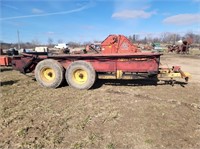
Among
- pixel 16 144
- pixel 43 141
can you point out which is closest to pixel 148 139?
pixel 43 141

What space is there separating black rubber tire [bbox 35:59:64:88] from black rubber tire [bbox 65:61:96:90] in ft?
0.80

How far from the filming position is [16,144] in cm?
334

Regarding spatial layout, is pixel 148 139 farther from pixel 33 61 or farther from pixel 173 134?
pixel 33 61

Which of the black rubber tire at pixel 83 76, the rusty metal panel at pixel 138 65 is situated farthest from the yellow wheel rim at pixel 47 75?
the rusty metal panel at pixel 138 65

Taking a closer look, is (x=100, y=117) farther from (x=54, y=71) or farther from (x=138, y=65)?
(x=54, y=71)

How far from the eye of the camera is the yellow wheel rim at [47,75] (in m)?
6.96

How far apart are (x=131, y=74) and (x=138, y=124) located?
285cm

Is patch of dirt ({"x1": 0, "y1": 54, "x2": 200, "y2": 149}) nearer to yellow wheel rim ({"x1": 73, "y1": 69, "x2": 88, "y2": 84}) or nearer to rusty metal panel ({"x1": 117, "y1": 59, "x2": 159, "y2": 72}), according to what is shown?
yellow wheel rim ({"x1": 73, "y1": 69, "x2": 88, "y2": 84})

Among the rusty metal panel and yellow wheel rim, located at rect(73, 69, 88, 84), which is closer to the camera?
the rusty metal panel

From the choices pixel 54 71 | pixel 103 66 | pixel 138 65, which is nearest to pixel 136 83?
pixel 138 65

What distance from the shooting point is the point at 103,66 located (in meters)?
6.65

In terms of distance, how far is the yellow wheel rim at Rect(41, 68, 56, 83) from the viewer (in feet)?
22.8

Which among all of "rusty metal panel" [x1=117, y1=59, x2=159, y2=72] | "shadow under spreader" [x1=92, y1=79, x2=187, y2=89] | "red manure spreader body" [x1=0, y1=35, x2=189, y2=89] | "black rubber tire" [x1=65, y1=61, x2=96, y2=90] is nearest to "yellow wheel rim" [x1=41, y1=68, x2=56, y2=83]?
"red manure spreader body" [x1=0, y1=35, x2=189, y2=89]

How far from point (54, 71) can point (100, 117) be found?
3.07 metres
